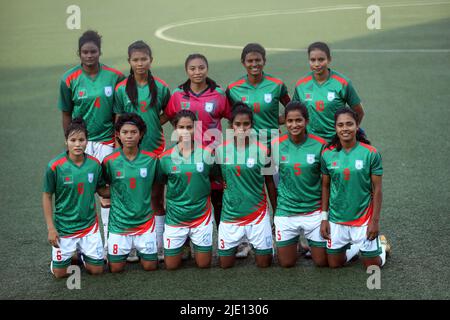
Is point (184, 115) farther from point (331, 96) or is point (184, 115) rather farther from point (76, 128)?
point (331, 96)

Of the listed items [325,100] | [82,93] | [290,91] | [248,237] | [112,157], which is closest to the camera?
[112,157]

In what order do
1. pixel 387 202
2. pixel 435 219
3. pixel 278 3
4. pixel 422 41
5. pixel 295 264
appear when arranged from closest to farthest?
1. pixel 295 264
2. pixel 435 219
3. pixel 387 202
4. pixel 422 41
5. pixel 278 3

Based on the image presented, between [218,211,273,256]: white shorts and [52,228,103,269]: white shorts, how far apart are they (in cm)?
92

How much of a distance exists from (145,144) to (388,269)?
2118 millimetres

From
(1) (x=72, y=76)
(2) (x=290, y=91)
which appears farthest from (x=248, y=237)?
(2) (x=290, y=91)

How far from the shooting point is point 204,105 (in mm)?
5836

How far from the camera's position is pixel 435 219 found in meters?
6.42

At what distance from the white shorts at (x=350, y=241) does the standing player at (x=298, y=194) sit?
0.41ft

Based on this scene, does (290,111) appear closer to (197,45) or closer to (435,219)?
(435,219)

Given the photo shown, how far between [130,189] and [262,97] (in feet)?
4.20

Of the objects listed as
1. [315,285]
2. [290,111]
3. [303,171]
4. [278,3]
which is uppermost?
[278,3]

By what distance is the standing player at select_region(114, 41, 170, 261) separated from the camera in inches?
227

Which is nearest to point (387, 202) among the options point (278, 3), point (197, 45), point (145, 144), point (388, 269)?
point (388, 269)

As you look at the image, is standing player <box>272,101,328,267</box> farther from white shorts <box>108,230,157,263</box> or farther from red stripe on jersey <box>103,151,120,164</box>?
red stripe on jersey <box>103,151,120,164</box>
